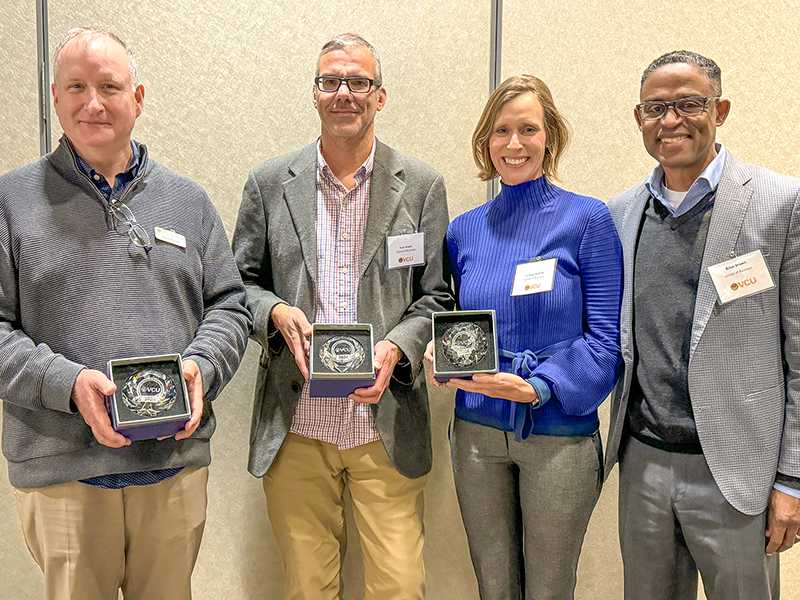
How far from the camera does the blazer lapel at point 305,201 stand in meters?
2.17

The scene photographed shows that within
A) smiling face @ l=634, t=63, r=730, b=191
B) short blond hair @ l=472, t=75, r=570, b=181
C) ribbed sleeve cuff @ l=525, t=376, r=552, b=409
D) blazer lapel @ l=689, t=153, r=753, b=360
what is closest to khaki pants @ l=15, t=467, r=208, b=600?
ribbed sleeve cuff @ l=525, t=376, r=552, b=409

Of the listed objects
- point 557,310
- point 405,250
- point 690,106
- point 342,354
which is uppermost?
point 690,106

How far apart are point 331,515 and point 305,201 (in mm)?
1080

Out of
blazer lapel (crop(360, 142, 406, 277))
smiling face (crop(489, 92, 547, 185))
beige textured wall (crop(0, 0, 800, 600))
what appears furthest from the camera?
beige textured wall (crop(0, 0, 800, 600))

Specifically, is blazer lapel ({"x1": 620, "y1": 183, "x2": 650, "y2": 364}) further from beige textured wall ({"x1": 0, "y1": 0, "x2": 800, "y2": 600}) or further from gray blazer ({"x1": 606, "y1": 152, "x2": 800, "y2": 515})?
beige textured wall ({"x1": 0, "y1": 0, "x2": 800, "y2": 600})

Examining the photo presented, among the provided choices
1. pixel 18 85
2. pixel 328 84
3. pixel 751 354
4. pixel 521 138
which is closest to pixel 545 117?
pixel 521 138

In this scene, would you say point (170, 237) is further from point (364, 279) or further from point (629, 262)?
point (629, 262)

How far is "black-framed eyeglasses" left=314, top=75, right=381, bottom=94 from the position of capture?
7.02 feet

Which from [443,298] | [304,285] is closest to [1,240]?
[304,285]

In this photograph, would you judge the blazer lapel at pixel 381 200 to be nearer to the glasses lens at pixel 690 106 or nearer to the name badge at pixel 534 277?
the name badge at pixel 534 277

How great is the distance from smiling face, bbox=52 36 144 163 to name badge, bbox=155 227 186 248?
0.84 ft

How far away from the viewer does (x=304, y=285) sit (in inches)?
85.4

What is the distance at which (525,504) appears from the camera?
202 centimetres

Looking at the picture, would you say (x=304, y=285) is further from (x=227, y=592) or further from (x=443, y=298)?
(x=227, y=592)
